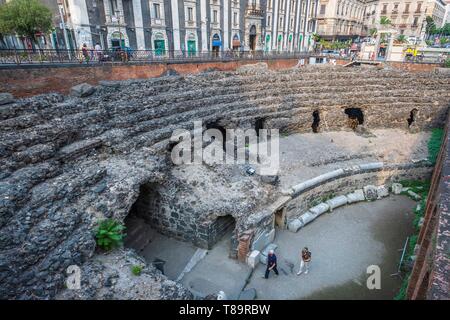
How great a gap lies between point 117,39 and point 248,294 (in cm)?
2412

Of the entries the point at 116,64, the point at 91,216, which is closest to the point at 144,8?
the point at 116,64

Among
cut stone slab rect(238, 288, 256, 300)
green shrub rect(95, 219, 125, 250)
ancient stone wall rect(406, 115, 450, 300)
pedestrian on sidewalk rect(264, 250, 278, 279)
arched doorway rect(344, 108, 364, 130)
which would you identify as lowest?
cut stone slab rect(238, 288, 256, 300)

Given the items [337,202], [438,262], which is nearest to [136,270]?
[438,262]

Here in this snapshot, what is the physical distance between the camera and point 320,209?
12.0 metres

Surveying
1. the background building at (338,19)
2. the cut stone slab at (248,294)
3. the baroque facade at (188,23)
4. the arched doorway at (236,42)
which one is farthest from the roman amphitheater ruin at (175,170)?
the background building at (338,19)

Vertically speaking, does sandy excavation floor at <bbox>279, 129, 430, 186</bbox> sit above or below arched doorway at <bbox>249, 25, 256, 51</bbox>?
below

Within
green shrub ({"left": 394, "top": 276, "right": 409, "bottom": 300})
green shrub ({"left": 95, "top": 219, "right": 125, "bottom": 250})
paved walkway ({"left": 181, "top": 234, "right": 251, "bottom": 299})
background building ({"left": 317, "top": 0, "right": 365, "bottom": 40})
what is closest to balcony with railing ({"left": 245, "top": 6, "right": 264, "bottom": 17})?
background building ({"left": 317, "top": 0, "right": 365, "bottom": 40})

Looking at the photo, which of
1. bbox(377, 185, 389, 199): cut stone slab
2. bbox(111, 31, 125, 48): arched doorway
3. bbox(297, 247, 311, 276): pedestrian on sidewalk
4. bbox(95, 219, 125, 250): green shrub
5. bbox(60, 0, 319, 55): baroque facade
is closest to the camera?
bbox(95, 219, 125, 250): green shrub

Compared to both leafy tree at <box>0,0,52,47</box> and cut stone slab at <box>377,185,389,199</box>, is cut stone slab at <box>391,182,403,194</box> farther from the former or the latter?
leafy tree at <box>0,0,52,47</box>

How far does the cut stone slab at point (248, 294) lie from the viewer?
8.14 metres

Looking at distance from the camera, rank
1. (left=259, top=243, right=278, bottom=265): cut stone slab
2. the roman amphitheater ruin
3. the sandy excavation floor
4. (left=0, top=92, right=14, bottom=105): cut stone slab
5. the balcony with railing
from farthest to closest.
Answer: the balcony with railing < the sandy excavation floor < (left=0, top=92, right=14, bottom=105): cut stone slab < (left=259, top=243, right=278, bottom=265): cut stone slab < the roman amphitheater ruin

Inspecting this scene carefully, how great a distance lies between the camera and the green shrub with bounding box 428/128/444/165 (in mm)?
14906

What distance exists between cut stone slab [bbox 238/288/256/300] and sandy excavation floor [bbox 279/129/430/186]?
4723mm

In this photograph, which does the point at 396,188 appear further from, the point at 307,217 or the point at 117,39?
the point at 117,39
